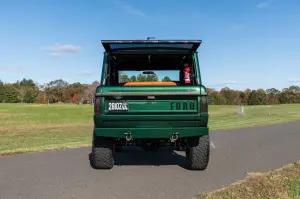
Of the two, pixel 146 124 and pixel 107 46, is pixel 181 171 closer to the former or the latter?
pixel 146 124

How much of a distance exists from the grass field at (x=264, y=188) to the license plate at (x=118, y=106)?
2.08 m

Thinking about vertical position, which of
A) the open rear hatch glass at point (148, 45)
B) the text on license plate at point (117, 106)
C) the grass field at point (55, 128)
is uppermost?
the open rear hatch glass at point (148, 45)

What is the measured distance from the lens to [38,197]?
4.79 meters

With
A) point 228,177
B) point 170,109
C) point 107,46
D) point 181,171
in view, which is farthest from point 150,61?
point 228,177

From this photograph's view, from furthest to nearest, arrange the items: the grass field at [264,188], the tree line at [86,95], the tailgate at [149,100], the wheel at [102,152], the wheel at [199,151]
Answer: the tree line at [86,95], the wheel at [102,152], the wheel at [199,151], the tailgate at [149,100], the grass field at [264,188]

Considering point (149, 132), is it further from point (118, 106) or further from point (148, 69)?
point (148, 69)

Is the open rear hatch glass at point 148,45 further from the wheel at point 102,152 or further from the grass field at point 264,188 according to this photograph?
the grass field at point 264,188

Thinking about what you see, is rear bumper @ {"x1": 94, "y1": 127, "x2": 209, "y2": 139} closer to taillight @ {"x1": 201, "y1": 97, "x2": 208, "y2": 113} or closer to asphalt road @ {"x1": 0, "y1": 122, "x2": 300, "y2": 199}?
taillight @ {"x1": 201, "y1": 97, "x2": 208, "y2": 113}

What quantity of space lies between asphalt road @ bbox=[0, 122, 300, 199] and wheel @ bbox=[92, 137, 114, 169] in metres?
0.18

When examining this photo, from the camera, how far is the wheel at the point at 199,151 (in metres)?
6.60

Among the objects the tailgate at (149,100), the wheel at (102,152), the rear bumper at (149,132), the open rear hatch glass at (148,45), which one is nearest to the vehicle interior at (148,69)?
the open rear hatch glass at (148,45)

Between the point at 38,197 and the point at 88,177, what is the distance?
139 centimetres

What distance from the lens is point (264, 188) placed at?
507cm

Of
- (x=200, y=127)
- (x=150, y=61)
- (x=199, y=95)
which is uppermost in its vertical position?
(x=150, y=61)
